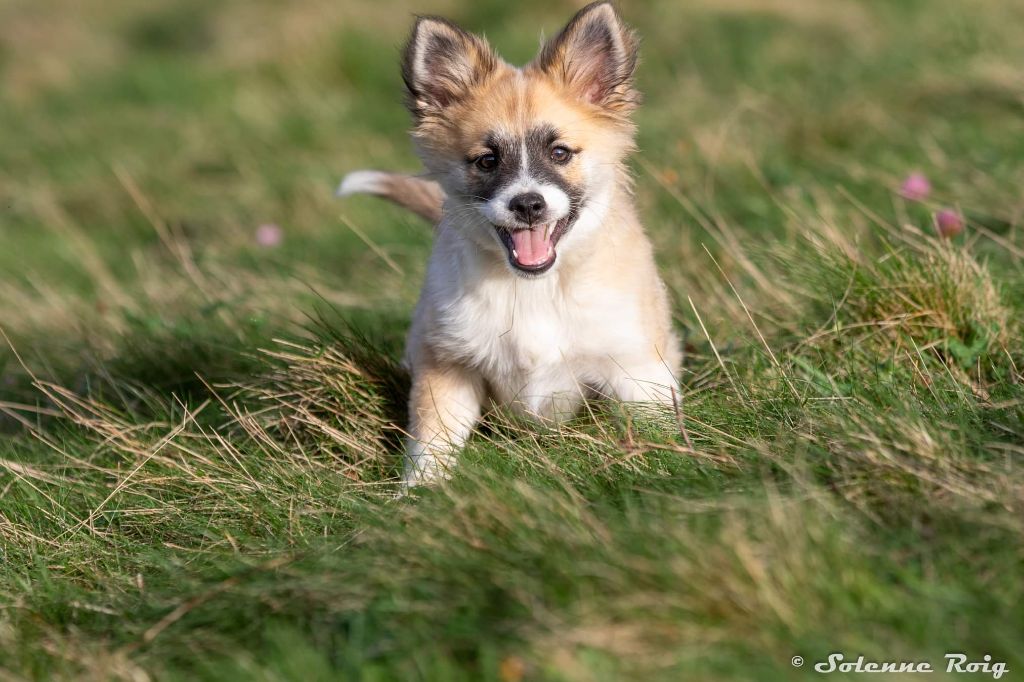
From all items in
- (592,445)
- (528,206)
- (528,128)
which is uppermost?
(528,128)

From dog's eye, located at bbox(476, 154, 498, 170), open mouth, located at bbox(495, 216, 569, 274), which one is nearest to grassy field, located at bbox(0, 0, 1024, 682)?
open mouth, located at bbox(495, 216, 569, 274)

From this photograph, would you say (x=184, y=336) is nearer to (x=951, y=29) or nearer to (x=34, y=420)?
(x=34, y=420)

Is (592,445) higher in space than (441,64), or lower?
lower

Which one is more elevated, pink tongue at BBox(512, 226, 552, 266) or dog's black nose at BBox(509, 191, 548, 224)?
dog's black nose at BBox(509, 191, 548, 224)

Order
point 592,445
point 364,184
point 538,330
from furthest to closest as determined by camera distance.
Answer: point 364,184, point 538,330, point 592,445

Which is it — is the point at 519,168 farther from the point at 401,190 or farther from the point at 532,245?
the point at 401,190

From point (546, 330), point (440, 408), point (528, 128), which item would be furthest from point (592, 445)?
point (528, 128)

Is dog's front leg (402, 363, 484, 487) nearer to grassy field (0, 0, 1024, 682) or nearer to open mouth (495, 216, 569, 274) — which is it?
grassy field (0, 0, 1024, 682)

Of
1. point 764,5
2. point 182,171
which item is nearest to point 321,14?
point 182,171

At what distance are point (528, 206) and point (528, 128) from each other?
0.33 m

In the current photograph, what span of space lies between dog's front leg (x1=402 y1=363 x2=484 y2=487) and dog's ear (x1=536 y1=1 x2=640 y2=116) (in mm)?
1006

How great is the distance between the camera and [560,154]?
12.1 ft

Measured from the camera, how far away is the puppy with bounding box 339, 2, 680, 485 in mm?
3545

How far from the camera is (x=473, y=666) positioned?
2303 mm
